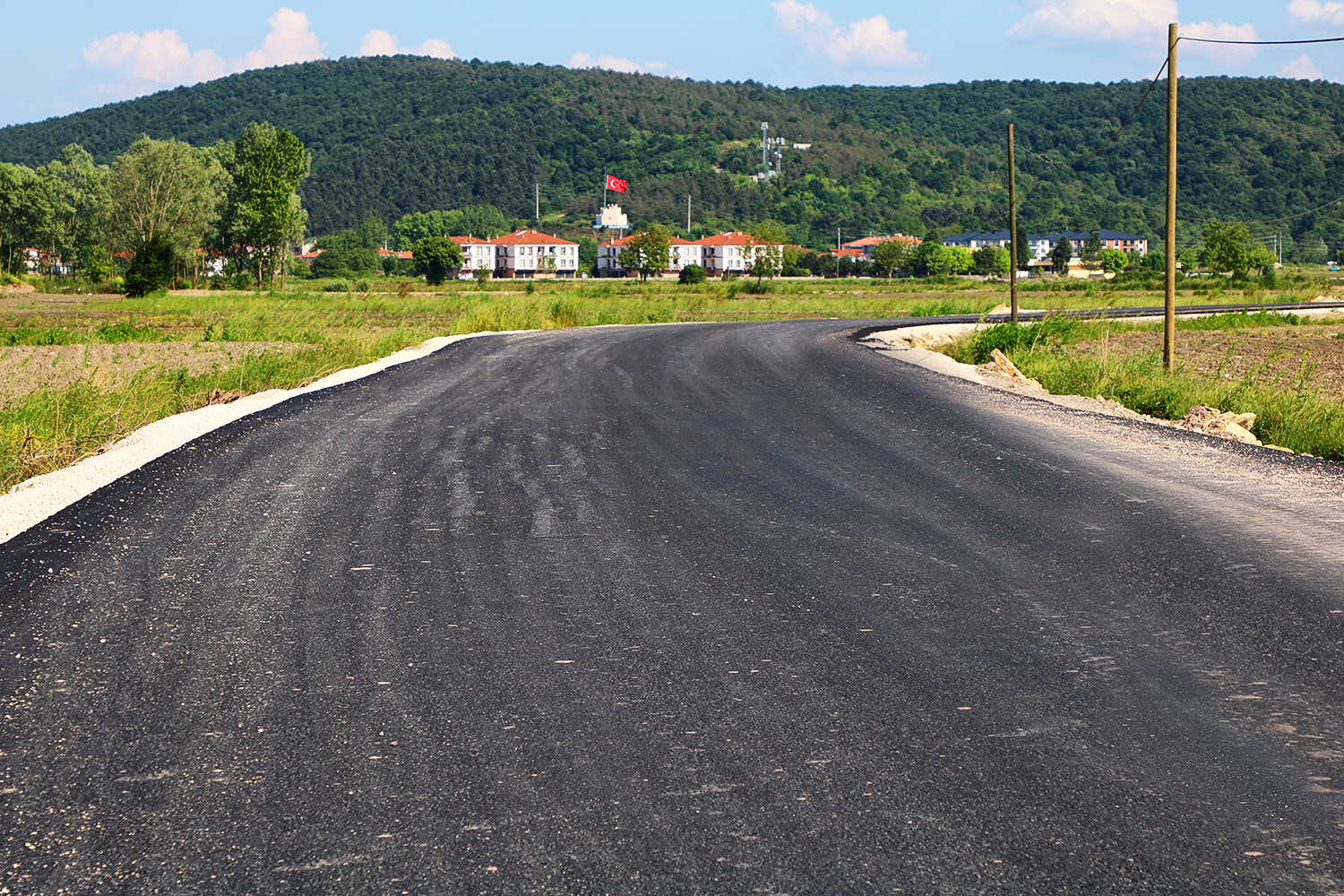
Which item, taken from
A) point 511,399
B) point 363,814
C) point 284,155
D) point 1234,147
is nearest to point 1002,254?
point 1234,147

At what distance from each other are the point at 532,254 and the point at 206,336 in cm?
14634

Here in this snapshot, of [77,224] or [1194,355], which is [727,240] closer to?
[77,224]

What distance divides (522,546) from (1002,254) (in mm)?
171913

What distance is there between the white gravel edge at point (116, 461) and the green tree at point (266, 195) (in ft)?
211

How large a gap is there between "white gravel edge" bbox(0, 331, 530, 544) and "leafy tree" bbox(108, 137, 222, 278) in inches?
2655

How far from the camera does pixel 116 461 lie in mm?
9711

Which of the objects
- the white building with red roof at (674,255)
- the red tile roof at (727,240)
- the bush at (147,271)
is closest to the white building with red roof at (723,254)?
the red tile roof at (727,240)

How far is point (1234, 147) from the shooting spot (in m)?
184

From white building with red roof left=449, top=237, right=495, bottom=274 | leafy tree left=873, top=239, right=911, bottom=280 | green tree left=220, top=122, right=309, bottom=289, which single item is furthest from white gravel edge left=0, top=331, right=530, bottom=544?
white building with red roof left=449, top=237, right=495, bottom=274

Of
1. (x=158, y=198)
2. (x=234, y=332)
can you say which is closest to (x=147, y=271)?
(x=158, y=198)

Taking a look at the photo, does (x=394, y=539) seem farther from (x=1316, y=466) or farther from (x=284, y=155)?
(x=284, y=155)

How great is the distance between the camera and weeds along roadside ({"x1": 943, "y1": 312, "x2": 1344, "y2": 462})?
12.8 m

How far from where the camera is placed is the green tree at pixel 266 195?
74.1 meters

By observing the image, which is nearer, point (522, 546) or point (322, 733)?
point (322, 733)
